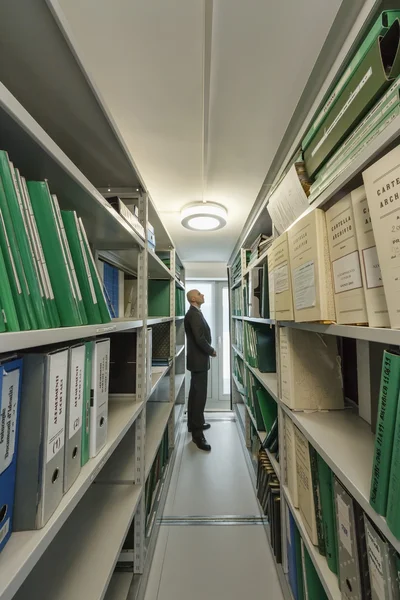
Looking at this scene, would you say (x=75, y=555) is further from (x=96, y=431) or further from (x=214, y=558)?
(x=214, y=558)

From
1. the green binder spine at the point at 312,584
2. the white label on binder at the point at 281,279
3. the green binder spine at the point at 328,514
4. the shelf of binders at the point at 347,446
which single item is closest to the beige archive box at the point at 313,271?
the white label on binder at the point at 281,279

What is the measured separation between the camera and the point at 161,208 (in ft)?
7.02

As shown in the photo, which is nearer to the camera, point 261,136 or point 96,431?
point 96,431

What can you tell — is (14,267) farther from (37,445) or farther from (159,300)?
(159,300)

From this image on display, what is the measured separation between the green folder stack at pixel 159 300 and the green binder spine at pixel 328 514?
169 cm

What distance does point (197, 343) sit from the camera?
8.96 feet

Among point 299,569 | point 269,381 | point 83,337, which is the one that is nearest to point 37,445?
point 83,337

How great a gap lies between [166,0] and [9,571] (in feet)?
4.28

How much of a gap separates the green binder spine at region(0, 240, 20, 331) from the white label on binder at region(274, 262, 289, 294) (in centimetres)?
86

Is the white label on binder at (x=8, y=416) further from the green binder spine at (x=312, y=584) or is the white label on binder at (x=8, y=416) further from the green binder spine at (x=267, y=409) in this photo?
the green binder spine at (x=267, y=409)

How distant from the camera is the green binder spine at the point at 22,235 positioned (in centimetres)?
48

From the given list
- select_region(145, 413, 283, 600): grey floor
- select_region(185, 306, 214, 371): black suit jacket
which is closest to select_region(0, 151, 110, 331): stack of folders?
select_region(145, 413, 283, 600): grey floor

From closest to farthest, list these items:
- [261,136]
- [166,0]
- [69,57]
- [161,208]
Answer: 1. [69,57]
2. [166,0]
3. [261,136]
4. [161,208]

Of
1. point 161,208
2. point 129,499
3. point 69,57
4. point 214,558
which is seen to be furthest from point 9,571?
point 161,208
